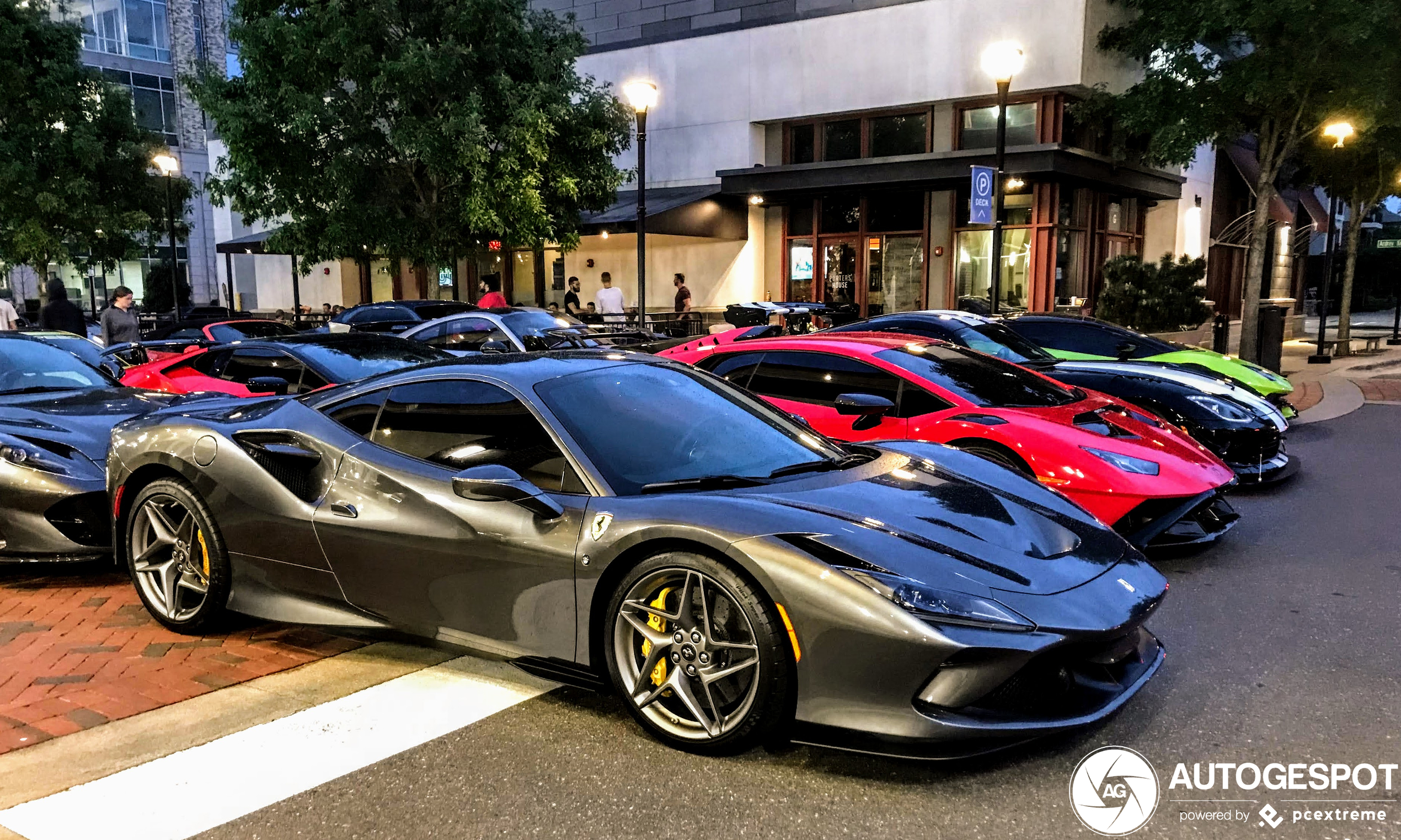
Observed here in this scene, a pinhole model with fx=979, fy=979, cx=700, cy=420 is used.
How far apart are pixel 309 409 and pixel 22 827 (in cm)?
200

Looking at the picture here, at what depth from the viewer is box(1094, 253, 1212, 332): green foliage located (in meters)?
18.4

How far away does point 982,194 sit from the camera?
44.7 ft

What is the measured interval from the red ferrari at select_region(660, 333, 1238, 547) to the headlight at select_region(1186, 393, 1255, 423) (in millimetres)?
1378

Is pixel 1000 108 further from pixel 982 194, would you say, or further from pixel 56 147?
pixel 56 147

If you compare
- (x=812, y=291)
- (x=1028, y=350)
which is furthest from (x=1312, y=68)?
(x=812, y=291)

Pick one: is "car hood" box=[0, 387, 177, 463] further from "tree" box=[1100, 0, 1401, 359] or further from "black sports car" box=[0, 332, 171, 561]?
"tree" box=[1100, 0, 1401, 359]

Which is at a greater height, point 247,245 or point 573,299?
point 247,245

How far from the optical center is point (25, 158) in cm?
2397

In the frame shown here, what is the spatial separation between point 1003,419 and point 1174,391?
3113 mm

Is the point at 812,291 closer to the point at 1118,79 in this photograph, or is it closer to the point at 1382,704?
the point at 1118,79

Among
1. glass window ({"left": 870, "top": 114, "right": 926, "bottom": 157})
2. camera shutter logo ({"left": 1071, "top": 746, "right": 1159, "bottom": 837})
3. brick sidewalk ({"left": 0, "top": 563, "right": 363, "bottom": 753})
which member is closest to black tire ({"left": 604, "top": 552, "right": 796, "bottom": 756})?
camera shutter logo ({"left": 1071, "top": 746, "right": 1159, "bottom": 837})

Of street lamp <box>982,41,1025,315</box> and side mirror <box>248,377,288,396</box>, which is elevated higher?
street lamp <box>982,41,1025,315</box>

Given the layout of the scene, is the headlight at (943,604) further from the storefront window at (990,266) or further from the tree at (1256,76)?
the storefront window at (990,266)

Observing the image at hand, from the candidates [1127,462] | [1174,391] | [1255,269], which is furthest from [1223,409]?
[1255,269]
